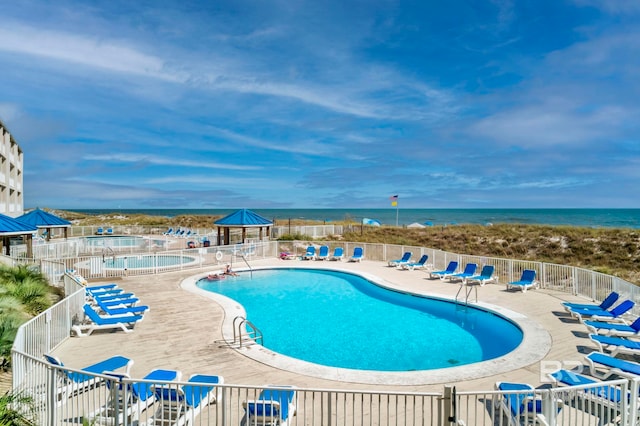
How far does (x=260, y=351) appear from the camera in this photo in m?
7.87

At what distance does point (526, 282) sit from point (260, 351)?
10.6 m

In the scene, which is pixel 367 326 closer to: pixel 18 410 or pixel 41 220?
pixel 18 410

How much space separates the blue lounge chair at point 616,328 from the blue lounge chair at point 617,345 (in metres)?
0.89

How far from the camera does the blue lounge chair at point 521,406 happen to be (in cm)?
407

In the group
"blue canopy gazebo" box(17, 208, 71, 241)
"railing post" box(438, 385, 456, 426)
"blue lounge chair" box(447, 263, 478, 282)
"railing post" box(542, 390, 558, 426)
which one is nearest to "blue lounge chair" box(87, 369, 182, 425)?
"railing post" box(438, 385, 456, 426)

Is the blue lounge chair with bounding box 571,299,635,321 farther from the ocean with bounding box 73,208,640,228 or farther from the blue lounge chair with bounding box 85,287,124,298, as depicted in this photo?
the ocean with bounding box 73,208,640,228

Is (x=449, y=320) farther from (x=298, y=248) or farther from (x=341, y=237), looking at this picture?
(x=341, y=237)

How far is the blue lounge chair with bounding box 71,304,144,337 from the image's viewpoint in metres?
8.89

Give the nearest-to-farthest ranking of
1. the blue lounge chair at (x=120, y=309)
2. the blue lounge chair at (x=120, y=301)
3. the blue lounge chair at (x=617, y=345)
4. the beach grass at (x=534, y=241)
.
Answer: the blue lounge chair at (x=617, y=345)
the blue lounge chair at (x=120, y=309)
the blue lounge chair at (x=120, y=301)
the beach grass at (x=534, y=241)

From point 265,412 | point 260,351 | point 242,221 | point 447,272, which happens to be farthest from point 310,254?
point 265,412

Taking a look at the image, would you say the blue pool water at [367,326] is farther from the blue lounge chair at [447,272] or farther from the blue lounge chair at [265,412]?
the blue lounge chair at [265,412]

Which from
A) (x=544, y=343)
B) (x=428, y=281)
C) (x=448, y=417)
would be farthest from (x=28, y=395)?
(x=428, y=281)

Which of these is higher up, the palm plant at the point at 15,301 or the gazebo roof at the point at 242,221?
the gazebo roof at the point at 242,221

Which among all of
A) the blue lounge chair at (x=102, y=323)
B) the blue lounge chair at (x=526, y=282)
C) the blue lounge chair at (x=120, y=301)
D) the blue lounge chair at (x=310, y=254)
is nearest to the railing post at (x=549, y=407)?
the blue lounge chair at (x=102, y=323)
